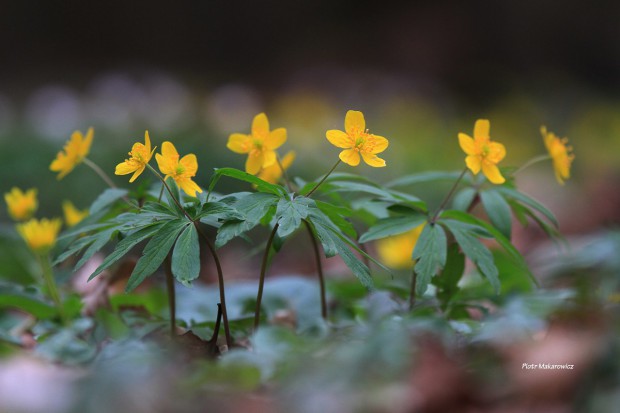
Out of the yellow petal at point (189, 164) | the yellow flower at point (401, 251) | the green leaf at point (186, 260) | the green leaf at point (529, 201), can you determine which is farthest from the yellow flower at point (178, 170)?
the yellow flower at point (401, 251)

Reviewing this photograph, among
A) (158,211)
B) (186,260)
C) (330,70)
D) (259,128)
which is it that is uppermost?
(330,70)

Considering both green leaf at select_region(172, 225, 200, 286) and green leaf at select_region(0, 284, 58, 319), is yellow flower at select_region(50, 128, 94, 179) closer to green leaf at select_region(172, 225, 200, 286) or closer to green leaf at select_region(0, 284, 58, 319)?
green leaf at select_region(0, 284, 58, 319)

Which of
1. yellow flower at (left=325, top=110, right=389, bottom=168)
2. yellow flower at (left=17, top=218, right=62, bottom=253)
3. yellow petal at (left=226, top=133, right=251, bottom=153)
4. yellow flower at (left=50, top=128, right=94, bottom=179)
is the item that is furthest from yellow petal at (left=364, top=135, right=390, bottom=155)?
yellow flower at (left=17, top=218, right=62, bottom=253)

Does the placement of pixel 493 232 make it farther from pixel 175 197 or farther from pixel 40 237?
pixel 40 237

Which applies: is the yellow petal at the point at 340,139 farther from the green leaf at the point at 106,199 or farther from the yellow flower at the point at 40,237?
the yellow flower at the point at 40,237

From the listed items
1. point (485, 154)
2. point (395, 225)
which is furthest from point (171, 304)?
point (485, 154)

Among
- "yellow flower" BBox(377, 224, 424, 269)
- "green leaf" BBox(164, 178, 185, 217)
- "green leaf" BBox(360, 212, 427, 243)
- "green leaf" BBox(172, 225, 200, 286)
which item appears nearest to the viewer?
"green leaf" BBox(172, 225, 200, 286)

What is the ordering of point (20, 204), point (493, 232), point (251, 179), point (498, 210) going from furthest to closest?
1. point (20, 204)
2. point (498, 210)
3. point (493, 232)
4. point (251, 179)

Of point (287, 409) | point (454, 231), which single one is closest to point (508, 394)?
point (287, 409)
